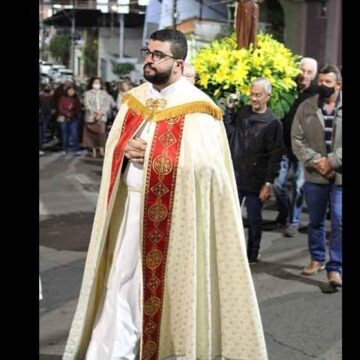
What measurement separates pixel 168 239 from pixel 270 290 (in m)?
2.55

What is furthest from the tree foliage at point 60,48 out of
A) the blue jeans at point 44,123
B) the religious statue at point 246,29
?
the religious statue at point 246,29

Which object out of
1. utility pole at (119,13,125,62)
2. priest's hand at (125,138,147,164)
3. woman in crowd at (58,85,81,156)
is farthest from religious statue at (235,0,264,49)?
utility pole at (119,13,125,62)

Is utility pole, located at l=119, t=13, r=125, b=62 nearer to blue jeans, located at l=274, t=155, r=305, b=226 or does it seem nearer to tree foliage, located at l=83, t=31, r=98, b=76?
tree foliage, located at l=83, t=31, r=98, b=76

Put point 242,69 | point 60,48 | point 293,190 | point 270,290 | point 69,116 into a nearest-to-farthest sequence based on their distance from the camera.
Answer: point 270,290
point 242,69
point 293,190
point 69,116
point 60,48

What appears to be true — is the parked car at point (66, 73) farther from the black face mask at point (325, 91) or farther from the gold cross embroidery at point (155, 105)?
the gold cross embroidery at point (155, 105)

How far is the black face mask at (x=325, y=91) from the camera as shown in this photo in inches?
269

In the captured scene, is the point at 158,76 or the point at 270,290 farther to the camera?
the point at 270,290

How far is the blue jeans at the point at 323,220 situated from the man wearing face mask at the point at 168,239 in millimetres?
2369

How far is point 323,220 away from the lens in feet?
23.0

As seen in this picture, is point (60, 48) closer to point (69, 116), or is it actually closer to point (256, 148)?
point (69, 116)

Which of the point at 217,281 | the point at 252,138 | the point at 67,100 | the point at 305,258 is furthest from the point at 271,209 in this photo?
the point at 67,100

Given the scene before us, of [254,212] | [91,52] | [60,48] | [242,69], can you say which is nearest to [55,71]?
[60,48]
